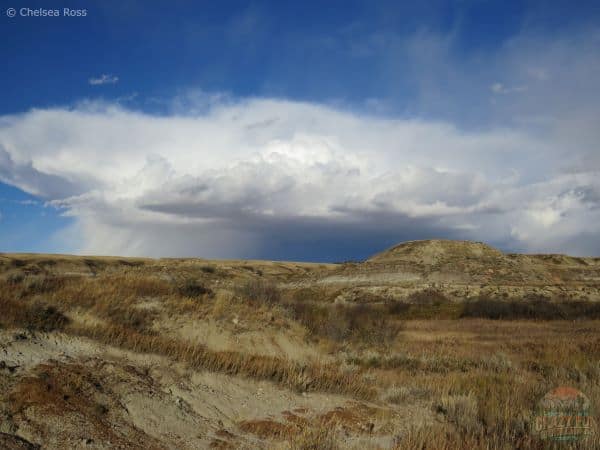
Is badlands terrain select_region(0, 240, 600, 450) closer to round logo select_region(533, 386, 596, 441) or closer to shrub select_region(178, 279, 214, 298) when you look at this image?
shrub select_region(178, 279, 214, 298)

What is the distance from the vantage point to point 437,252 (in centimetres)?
5909

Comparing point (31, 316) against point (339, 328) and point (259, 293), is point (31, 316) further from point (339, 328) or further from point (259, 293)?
point (339, 328)

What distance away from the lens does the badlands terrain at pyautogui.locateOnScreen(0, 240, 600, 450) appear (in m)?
7.05

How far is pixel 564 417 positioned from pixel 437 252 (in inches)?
2090

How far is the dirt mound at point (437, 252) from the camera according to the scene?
57719 millimetres

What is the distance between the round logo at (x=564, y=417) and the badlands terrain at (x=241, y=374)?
8.3 inches

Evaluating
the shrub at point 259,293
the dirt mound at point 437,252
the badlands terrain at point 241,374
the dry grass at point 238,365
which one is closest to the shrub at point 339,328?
the badlands terrain at point 241,374

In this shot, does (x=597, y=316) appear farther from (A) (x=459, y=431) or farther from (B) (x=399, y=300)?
(A) (x=459, y=431)

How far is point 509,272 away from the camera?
54.6 m

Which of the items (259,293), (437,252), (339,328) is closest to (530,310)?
(339,328)

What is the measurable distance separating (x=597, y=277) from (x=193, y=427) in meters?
63.4

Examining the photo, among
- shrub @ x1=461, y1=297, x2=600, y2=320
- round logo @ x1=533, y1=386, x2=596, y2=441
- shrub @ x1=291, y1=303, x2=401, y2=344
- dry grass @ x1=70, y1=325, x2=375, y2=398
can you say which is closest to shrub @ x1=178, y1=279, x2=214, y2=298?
shrub @ x1=291, y1=303, x2=401, y2=344

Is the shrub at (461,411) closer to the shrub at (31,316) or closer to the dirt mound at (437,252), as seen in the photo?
the shrub at (31,316)

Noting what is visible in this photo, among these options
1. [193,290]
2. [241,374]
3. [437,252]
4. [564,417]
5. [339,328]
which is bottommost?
[339,328]
